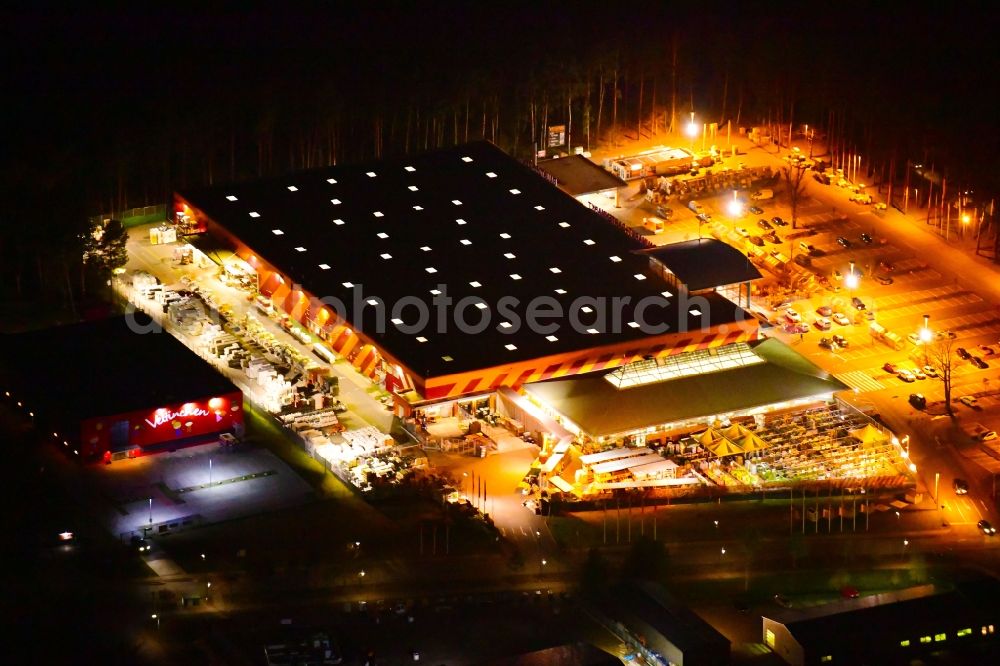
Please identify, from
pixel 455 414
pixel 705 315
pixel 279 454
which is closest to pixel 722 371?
pixel 705 315

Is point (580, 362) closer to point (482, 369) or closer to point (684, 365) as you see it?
point (684, 365)

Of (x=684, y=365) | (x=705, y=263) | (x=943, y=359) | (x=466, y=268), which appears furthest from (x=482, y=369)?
(x=943, y=359)

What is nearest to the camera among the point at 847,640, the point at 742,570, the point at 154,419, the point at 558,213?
the point at 847,640

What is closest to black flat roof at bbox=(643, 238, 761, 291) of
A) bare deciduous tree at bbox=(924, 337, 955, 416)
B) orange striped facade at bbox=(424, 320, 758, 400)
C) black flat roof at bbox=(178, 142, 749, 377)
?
black flat roof at bbox=(178, 142, 749, 377)

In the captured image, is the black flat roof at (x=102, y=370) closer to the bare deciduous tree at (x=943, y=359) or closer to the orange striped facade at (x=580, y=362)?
the orange striped facade at (x=580, y=362)

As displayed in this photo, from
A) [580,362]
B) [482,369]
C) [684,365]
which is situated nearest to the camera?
[482,369]

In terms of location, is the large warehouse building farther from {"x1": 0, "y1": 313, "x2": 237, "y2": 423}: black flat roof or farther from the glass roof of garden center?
{"x1": 0, "y1": 313, "x2": 237, "y2": 423}: black flat roof

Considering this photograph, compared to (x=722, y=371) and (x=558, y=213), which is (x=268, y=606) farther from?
(x=558, y=213)
